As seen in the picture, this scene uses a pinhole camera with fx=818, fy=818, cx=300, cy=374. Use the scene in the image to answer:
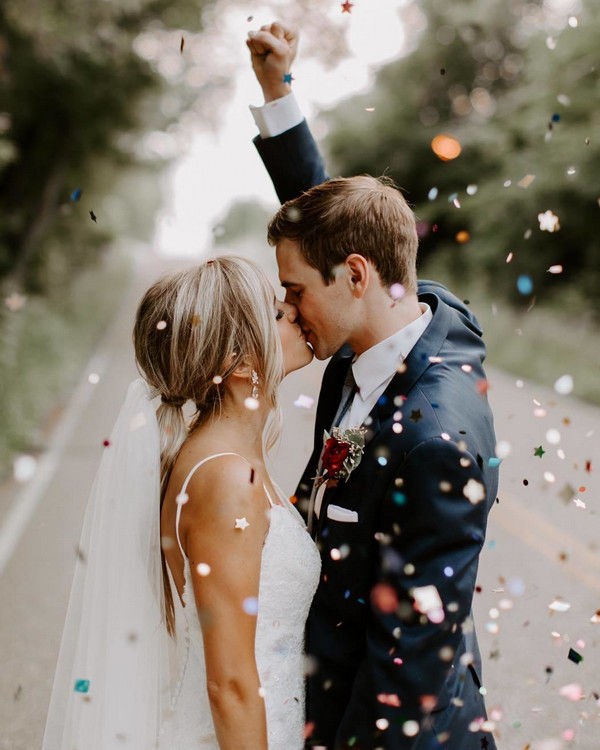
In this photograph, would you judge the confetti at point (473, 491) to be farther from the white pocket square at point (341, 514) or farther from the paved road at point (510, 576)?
the paved road at point (510, 576)

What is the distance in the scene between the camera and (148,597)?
2.57 metres

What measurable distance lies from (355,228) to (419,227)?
0.72 meters

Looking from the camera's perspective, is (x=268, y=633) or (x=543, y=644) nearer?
(x=268, y=633)

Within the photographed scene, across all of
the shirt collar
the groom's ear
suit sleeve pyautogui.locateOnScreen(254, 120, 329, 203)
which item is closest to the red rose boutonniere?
the shirt collar

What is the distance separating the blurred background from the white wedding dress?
0.72 m

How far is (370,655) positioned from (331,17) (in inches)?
284

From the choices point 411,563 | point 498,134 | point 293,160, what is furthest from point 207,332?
point 498,134

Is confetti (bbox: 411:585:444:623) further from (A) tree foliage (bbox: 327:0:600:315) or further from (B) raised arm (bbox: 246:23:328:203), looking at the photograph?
(A) tree foliage (bbox: 327:0:600:315)

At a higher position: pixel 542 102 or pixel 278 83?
pixel 278 83

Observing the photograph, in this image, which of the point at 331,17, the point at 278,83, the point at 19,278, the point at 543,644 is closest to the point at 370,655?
the point at 278,83

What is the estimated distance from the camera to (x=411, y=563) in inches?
80.0

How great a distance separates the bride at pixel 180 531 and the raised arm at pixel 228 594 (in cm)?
6

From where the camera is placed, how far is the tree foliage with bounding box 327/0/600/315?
16.3 meters

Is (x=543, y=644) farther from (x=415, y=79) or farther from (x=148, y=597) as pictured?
(x=415, y=79)
